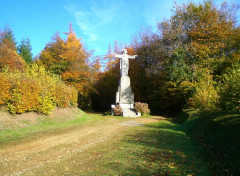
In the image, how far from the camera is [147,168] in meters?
4.91

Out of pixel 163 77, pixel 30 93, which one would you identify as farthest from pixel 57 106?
pixel 163 77

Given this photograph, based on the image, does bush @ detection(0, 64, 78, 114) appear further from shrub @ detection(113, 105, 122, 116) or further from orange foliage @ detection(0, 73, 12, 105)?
shrub @ detection(113, 105, 122, 116)

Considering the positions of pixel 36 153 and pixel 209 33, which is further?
pixel 209 33

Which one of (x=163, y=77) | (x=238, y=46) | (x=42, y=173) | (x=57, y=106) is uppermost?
(x=238, y=46)

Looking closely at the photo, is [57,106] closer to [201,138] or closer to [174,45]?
[201,138]

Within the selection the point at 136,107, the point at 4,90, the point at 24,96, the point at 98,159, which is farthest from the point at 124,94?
the point at 98,159

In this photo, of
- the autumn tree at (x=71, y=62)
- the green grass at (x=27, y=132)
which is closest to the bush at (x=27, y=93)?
the green grass at (x=27, y=132)

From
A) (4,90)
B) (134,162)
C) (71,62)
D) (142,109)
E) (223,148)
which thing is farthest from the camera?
(71,62)

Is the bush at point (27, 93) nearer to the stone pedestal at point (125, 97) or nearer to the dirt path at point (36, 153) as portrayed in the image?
the dirt path at point (36, 153)

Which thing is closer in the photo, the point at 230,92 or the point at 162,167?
the point at 162,167

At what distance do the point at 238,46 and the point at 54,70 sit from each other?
84.7 ft

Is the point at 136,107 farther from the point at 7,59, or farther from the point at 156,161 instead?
the point at 7,59

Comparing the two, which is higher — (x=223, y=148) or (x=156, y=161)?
(x=223, y=148)

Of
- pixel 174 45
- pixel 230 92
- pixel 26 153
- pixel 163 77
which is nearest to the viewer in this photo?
pixel 26 153
